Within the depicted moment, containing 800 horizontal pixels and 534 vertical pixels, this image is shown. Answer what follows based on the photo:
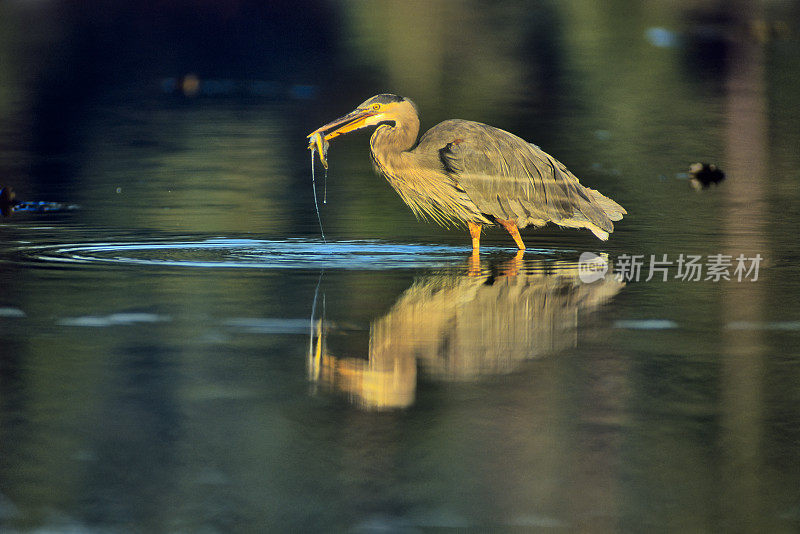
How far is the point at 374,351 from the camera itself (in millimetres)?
8227

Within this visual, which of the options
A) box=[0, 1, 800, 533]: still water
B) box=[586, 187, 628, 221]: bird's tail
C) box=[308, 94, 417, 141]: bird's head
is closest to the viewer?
box=[0, 1, 800, 533]: still water

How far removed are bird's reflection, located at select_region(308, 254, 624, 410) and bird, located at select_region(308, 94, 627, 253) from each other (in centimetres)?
102

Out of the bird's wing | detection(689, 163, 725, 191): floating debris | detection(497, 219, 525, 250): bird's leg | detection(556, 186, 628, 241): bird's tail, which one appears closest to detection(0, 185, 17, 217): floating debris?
the bird's wing

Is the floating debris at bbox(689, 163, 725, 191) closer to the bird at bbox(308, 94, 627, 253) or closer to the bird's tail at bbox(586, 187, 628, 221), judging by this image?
the bird's tail at bbox(586, 187, 628, 221)

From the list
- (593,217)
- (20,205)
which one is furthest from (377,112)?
(20,205)

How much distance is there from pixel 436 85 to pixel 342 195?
1574cm

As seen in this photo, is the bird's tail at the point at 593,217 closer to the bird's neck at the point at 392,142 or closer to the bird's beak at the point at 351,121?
the bird's neck at the point at 392,142

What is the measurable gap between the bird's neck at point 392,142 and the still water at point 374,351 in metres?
0.67

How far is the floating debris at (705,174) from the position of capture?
18.0 m

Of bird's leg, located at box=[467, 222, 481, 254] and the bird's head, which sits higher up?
the bird's head

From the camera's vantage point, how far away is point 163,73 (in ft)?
116

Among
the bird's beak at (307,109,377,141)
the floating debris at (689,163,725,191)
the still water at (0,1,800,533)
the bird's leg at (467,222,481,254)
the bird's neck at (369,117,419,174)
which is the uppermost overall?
the bird's beak at (307,109,377,141)

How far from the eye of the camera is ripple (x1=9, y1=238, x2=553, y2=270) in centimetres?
1166

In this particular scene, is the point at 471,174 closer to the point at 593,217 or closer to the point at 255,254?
the point at 593,217
